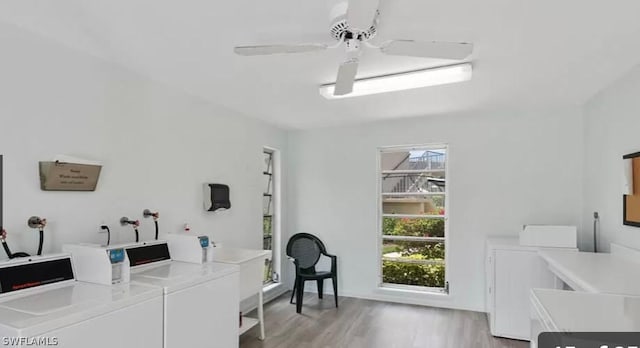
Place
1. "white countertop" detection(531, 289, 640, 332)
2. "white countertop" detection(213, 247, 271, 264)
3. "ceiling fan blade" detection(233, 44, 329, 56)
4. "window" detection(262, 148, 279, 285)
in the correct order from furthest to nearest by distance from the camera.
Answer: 1. "window" detection(262, 148, 279, 285)
2. "white countertop" detection(213, 247, 271, 264)
3. "ceiling fan blade" detection(233, 44, 329, 56)
4. "white countertop" detection(531, 289, 640, 332)

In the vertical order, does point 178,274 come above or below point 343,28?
below

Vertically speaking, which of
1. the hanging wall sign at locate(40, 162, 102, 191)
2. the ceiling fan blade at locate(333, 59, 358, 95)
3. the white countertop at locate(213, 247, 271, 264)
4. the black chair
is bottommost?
the black chair

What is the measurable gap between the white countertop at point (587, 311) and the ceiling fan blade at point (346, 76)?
1531mm

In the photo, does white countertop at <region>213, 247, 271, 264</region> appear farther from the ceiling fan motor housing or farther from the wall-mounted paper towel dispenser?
the ceiling fan motor housing

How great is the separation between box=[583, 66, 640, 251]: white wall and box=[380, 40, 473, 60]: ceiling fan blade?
68.8 inches

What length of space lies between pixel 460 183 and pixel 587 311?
2.87 metres

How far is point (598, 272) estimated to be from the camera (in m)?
2.29

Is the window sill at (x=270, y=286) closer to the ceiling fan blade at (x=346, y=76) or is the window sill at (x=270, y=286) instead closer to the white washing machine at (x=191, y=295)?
the white washing machine at (x=191, y=295)

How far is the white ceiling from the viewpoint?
1.84 m

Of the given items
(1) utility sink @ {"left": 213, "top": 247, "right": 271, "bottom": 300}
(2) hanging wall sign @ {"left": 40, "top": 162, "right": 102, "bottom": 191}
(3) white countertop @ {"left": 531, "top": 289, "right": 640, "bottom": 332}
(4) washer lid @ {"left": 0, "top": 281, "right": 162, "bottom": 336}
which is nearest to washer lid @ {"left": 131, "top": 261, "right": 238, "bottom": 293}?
(4) washer lid @ {"left": 0, "top": 281, "right": 162, "bottom": 336}

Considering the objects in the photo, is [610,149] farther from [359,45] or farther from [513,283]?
[359,45]

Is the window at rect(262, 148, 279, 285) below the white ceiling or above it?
below

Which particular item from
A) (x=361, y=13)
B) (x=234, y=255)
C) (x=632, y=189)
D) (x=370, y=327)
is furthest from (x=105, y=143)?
(x=632, y=189)

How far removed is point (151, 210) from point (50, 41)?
4.42ft
